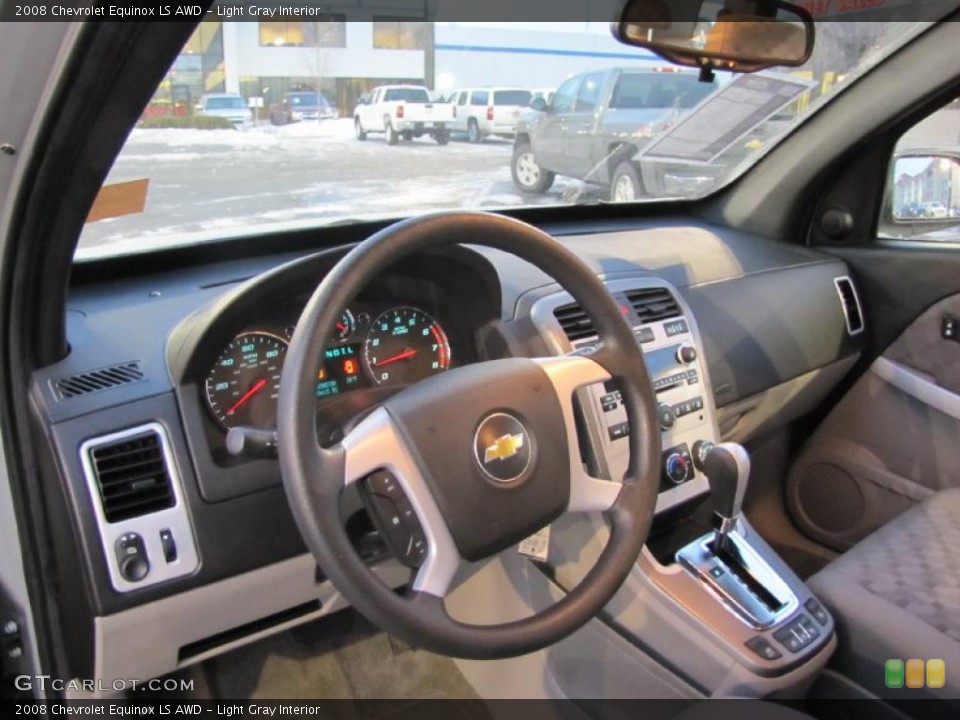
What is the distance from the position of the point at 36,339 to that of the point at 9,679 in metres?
0.78

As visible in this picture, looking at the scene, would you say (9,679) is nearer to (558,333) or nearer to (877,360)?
(558,333)

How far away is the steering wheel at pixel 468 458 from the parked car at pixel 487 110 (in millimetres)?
1283

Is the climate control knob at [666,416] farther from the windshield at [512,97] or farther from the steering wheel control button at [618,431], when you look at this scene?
the windshield at [512,97]

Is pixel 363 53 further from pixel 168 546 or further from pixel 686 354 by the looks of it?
pixel 168 546

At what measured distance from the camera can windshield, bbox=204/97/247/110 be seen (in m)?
1.85

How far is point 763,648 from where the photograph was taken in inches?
68.9

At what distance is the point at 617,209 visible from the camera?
2938 millimetres

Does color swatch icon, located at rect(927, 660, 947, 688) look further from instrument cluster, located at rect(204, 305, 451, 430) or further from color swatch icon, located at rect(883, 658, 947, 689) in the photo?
instrument cluster, located at rect(204, 305, 451, 430)

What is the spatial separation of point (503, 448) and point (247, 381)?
2.01 feet

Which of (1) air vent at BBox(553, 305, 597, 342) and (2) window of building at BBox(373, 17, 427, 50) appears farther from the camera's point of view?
(2) window of building at BBox(373, 17, 427, 50)

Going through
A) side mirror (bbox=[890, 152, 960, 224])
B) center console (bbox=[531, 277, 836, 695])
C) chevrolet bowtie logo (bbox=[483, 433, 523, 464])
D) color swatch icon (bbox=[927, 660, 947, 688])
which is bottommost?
color swatch icon (bbox=[927, 660, 947, 688])

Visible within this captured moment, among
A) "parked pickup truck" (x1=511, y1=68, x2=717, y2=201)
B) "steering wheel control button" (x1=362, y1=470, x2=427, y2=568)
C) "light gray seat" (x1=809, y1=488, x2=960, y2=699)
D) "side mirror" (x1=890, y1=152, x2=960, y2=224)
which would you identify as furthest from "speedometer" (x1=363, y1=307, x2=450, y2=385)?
"side mirror" (x1=890, y1=152, x2=960, y2=224)

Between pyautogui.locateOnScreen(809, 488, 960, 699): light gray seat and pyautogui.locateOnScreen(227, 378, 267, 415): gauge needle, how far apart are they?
1.38m

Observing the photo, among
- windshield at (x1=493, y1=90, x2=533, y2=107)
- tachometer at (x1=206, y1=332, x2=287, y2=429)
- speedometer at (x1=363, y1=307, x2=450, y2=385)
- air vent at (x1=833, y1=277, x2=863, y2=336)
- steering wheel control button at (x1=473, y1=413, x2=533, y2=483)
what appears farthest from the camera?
air vent at (x1=833, y1=277, x2=863, y2=336)
